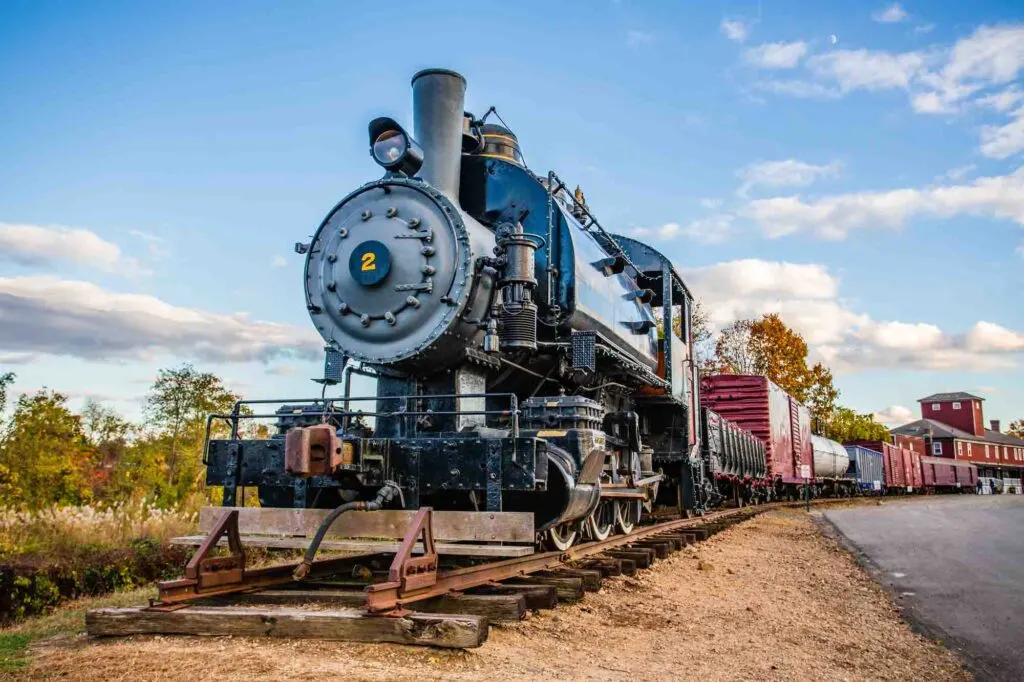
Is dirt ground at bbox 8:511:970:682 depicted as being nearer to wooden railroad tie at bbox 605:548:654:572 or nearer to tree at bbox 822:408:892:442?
wooden railroad tie at bbox 605:548:654:572

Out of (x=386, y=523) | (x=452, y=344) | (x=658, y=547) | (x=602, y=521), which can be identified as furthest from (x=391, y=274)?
(x=658, y=547)

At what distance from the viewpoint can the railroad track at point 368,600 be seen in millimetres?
4547

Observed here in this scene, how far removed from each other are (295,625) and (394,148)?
4.34 meters

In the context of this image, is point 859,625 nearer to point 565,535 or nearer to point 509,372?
point 565,535

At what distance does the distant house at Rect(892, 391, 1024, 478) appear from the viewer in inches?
3514

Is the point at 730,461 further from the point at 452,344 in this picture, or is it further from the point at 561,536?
the point at 452,344

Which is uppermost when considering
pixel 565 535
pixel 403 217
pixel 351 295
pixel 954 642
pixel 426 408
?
pixel 403 217

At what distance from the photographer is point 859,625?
6281 mm

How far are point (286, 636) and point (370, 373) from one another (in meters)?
3.28

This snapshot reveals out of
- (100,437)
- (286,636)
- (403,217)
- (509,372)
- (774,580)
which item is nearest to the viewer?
(286,636)

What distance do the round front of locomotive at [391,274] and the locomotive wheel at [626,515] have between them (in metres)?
3.56

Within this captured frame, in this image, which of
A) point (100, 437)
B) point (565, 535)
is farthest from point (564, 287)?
point (100, 437)

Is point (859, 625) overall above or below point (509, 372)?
below

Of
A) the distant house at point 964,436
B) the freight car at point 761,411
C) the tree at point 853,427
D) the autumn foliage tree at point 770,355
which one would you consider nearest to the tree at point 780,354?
the autumn foliage tree at point 770,355
